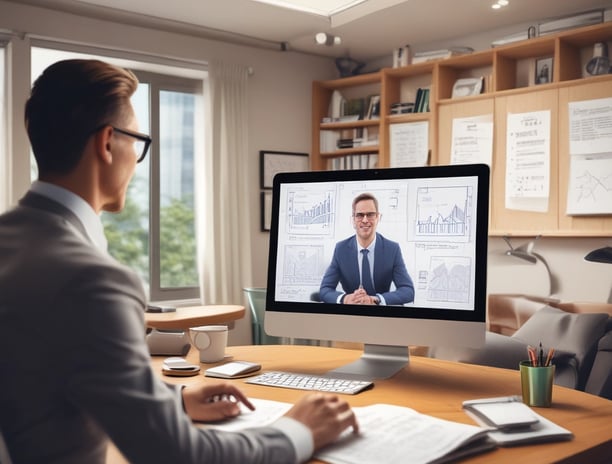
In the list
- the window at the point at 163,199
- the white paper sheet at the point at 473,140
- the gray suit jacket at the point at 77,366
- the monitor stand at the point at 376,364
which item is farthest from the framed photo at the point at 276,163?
the gray suit jacket at the point at 77,366

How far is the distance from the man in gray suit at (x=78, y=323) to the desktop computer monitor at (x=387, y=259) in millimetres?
700

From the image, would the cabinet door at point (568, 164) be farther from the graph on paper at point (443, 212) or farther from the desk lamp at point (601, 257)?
the graph on paper at point (443, 212)

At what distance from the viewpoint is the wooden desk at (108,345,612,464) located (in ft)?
3.71

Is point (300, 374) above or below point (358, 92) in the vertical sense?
below

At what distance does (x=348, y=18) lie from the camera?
15.2 ft

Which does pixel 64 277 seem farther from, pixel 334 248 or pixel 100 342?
pixel 334 248

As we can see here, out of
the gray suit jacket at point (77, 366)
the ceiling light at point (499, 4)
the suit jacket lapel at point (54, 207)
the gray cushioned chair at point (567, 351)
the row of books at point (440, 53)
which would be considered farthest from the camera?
the row of books at point (440, 53)

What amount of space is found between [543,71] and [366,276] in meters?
3.26

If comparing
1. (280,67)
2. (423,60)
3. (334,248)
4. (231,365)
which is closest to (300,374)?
(231,365)

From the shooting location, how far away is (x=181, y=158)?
16.6ft

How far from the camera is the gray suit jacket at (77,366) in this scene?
0.80 m

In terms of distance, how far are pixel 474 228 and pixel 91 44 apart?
11.8 feet

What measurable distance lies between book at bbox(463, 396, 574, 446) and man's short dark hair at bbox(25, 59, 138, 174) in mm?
820

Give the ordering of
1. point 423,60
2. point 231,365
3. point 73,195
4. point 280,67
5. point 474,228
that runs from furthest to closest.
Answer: point 280,67, point 423,60, point 231,365, point 474,228, point 73,195
